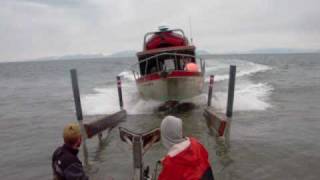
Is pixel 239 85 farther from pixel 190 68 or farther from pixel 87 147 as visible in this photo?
pixel 87 147

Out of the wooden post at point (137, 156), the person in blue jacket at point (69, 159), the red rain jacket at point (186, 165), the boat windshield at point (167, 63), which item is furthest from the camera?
the boat windshield at point (167, 63)

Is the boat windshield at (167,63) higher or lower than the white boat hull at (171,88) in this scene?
higher

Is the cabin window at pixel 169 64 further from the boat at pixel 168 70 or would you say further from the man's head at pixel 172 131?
the man's head at pixel 172 131

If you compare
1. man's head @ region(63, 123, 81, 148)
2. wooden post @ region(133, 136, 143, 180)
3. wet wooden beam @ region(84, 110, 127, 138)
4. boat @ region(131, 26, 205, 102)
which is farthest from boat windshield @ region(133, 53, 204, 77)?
man's head @ region(63, 123, 81, 148)

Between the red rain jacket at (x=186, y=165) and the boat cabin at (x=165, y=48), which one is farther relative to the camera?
the boat cabin at (x=165, y=48)

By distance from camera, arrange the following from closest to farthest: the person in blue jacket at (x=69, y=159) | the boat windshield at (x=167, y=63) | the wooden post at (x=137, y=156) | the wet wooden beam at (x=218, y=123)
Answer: the person in blue jacket at (x=69, y=159) → the wooden post at (x=137, y=156) → the wet wooden beam at (x=218, y=123) → the boat windshield at (x=167, y=63)

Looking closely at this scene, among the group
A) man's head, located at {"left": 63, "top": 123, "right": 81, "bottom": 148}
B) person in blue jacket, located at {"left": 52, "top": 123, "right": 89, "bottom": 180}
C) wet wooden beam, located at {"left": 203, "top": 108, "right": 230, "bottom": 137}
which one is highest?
man's head, located at {"left": 63, "top": 123, "right": 81, "bottom": 148}

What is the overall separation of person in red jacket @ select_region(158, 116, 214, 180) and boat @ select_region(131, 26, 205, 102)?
11.4m

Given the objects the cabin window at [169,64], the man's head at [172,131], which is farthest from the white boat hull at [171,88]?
the man's head at [172,131]

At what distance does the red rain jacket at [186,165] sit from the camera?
3.49 metres

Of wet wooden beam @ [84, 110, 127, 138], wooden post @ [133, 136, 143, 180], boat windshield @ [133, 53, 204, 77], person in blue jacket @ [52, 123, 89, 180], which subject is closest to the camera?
person in blue jacket @ [52, 123, 89, 180]

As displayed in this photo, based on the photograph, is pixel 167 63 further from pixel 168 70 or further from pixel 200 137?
pixel 200 137

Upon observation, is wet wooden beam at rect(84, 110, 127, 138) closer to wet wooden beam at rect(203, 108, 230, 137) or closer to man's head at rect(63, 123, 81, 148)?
wet wooden beam at rect(203, 108, 230, 137)

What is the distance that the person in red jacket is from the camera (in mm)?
3490
